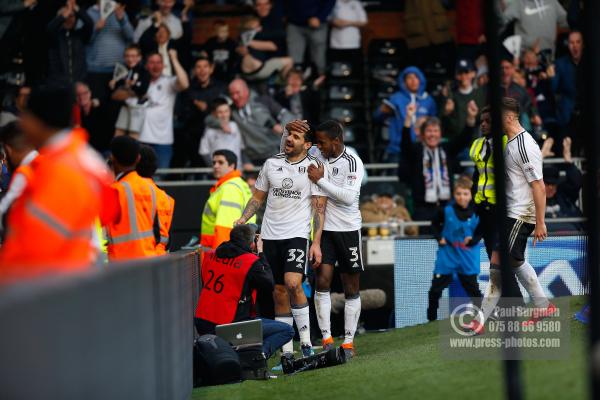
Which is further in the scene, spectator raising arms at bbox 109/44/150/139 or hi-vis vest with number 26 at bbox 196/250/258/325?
spectator raising arms at bbox 109/44/150/139

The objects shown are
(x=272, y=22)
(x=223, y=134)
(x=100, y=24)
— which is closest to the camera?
(x=223, y=134)

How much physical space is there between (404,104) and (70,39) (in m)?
5.11

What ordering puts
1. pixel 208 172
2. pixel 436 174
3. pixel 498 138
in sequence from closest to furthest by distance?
pixel 498 138 → pixel 436 174 → pixel 208 172

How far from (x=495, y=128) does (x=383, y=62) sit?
1533cm

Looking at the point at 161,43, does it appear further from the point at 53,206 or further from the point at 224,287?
the point at 53,206

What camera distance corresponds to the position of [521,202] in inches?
448

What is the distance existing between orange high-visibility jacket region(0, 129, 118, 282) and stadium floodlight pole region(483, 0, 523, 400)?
2096 millimetres

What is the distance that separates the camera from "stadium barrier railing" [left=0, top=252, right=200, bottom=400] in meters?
4.14

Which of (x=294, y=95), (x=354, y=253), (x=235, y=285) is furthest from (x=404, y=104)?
(x=235, y=285)

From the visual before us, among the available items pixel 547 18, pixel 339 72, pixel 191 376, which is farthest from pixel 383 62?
pixel 191 376

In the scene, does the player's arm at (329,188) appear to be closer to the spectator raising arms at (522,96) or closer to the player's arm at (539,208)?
the player's arm at (539,208)

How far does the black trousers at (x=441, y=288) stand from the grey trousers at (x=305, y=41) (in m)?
6.00

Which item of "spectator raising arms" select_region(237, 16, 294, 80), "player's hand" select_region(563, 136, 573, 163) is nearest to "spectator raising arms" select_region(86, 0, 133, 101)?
"spectator raising arms" select_region(237, 16, 294, 80)

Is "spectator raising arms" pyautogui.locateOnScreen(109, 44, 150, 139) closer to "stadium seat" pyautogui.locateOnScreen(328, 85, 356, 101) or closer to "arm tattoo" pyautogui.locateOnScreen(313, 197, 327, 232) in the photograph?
"stadium seat" pyautogui.locateOnScreen(328, 85, 356, 101)
